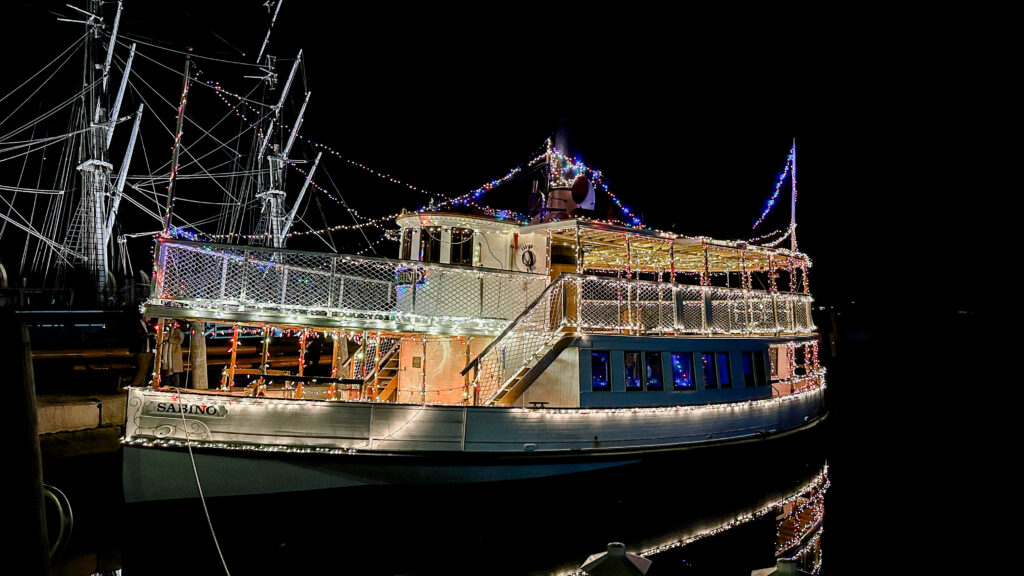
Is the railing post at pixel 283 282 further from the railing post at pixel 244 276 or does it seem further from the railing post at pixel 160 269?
the railing post at pixel 160 269

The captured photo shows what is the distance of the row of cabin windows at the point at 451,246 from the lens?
38.7 feet

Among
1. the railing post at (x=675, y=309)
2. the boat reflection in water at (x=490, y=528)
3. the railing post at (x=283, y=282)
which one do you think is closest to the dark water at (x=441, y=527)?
the boat reflection in water at (x=490, y=528)

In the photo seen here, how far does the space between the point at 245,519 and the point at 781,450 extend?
1255cm

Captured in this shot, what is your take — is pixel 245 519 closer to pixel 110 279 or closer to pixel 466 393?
pixel 466 393

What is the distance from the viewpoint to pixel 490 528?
871 cm

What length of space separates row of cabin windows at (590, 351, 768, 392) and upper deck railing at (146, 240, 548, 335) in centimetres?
220

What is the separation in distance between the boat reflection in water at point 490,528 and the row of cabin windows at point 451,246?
4776mm

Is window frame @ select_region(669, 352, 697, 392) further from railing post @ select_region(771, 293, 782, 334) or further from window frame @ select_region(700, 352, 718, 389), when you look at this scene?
railing post @ select_region(771, 293, 782, 334)

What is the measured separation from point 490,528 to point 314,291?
4869mm

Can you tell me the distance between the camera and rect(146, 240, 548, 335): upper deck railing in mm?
8242

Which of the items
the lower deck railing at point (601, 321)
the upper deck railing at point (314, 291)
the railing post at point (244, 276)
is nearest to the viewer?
the upper deck railing at point (314, 291)

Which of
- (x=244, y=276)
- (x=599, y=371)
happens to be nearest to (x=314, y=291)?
(x=244, y=276)

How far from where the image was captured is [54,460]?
10.7 m

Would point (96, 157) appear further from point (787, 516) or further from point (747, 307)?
point (787, 516)
